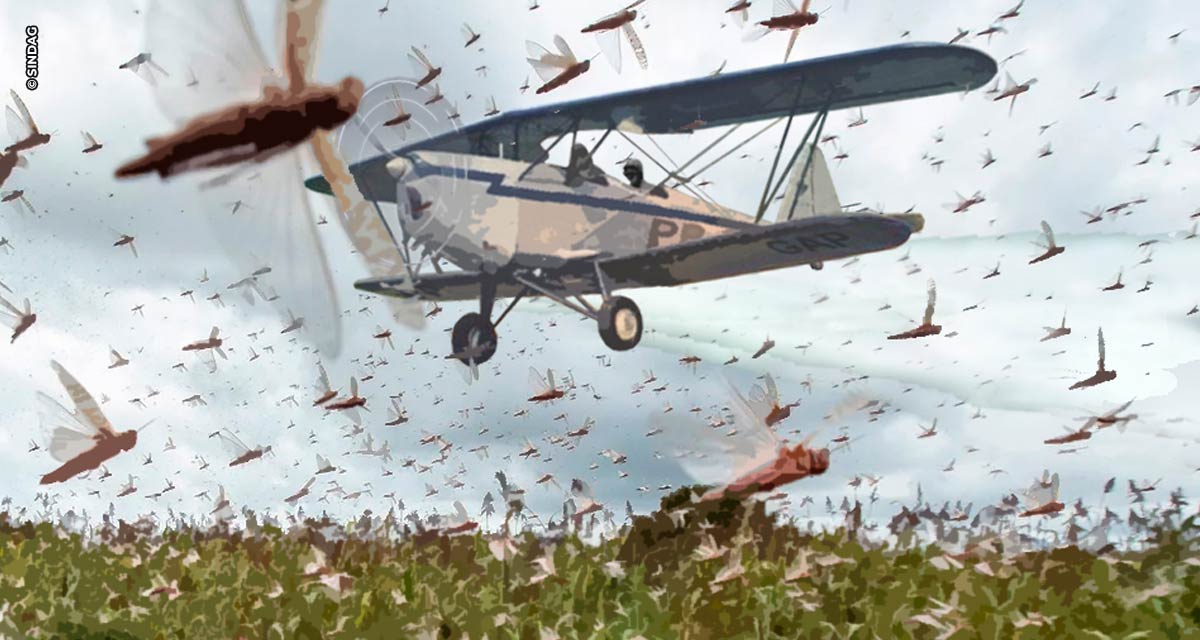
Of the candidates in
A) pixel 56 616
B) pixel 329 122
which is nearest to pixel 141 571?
pixel 56 616

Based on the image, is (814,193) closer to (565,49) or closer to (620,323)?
(620,323)

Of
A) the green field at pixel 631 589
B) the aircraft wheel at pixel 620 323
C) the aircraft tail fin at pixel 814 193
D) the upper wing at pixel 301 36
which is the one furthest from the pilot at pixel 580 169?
the upper wing at pixel 301 36

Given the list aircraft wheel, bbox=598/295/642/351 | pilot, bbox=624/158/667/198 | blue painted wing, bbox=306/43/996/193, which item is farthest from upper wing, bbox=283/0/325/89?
pilot, bbox=624/158/667/198

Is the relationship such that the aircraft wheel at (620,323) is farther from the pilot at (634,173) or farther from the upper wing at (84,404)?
the upper wing at (84,404)

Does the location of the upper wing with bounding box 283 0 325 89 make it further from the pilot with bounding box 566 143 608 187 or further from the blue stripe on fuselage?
the pilot with bounding box 566 143 608 187

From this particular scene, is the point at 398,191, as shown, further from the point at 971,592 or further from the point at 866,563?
the point at 971,592

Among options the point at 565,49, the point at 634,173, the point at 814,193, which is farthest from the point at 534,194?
the point at 814,193
